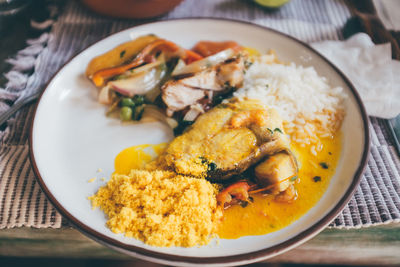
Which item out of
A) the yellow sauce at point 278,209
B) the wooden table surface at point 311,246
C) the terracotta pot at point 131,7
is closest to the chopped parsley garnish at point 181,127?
the yellow sauce at point 278,209

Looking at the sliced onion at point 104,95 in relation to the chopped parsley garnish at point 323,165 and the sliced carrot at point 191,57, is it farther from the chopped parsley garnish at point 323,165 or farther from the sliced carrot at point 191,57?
the chopped parsley garnish at point 323,165

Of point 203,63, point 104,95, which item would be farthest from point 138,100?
point 203,63

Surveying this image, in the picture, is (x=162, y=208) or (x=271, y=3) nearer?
(x=162, y=208)

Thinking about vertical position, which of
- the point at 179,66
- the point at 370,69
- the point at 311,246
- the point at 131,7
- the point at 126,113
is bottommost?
the point at 311,246

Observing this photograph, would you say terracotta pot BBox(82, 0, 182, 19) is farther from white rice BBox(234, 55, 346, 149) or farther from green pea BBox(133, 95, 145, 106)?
white rice BBox(234, 55, 346, 149)

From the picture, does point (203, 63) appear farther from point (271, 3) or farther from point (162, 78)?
point (271, 3)

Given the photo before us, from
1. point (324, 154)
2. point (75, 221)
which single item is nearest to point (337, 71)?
point (324, 154)

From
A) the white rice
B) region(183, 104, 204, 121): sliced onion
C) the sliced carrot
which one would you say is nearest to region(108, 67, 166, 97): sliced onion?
the sliced carrot
